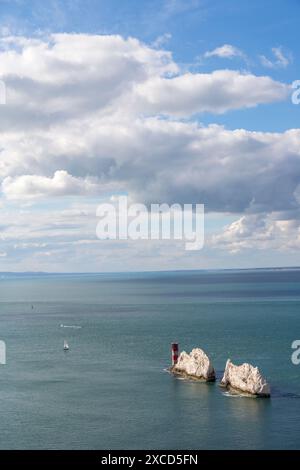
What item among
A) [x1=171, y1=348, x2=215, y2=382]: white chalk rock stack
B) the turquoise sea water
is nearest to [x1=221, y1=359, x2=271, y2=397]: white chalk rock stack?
the turquoise sea water

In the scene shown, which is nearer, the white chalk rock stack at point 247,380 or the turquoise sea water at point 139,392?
the turquoise sea water at point 139,392

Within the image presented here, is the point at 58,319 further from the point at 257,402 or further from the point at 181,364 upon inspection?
A: the point at 257,402

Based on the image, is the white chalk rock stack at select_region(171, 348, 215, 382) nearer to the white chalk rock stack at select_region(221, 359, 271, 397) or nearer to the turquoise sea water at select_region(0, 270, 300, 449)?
the turquoise sea water at select_region(0, 270, 300, 449)

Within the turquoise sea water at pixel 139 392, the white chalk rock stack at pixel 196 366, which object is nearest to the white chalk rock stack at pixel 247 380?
the turquoise sea water at pixel 139 392

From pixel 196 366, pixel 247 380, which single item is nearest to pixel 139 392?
pixel 196 366

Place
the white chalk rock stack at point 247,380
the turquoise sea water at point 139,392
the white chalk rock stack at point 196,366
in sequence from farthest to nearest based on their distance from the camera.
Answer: the white chalk rock stack at point 196,366, the white chalk rock stack at point 247,380, the turquoise sea water at point 139,392

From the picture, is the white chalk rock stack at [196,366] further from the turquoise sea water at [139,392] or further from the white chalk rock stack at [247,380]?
the white chalk rock stack at [247,380]
